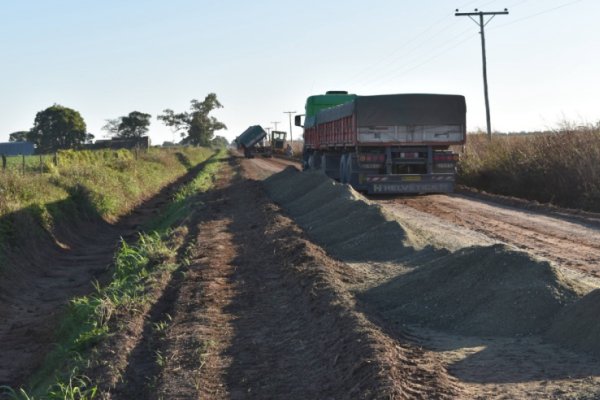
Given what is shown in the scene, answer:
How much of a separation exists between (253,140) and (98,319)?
6051 centimetres

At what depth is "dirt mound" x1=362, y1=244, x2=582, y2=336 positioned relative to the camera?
23.7 feet

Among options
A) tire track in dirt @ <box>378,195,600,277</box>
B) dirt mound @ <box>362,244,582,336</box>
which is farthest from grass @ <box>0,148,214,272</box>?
dirt mound @ <box>362,244,582,336</box>

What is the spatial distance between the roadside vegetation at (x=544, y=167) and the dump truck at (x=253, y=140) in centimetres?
4313

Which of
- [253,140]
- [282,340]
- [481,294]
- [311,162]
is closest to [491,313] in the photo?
[481,294]

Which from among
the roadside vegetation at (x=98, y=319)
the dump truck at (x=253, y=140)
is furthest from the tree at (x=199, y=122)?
the roadside vegetation at (x=98, y=319)

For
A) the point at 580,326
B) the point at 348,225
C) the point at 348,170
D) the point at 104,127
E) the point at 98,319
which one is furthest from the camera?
the point at 104,127

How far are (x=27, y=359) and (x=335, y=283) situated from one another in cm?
396

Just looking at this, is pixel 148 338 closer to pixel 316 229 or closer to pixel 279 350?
pixel 279 350

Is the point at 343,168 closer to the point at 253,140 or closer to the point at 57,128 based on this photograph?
the point at 253,140

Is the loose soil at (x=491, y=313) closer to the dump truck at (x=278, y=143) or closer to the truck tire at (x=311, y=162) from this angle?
the truck tire at (x=311, y=162)

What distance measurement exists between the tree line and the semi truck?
64.0 m

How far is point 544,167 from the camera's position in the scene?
2147cm

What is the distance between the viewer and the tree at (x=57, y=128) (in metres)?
85.2

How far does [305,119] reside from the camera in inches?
1187
